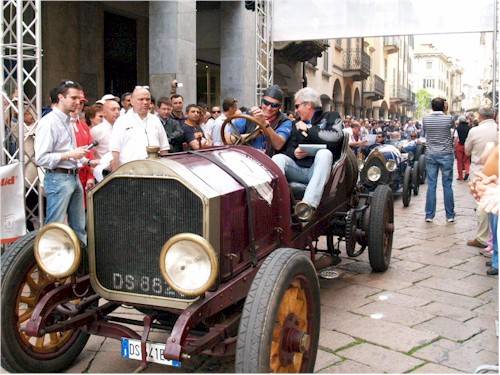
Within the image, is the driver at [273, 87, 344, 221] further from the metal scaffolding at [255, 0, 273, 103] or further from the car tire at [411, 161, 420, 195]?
the metal scaffolding at [255, 0, 273, 103]

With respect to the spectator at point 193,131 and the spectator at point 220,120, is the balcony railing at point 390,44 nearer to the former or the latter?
the spectator at point 220,120

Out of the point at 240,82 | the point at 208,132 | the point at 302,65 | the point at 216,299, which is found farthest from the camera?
the point at 302,65

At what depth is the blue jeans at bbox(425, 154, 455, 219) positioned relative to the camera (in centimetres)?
795

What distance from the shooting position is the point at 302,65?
21078mm

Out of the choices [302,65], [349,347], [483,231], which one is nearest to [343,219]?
[349,347]

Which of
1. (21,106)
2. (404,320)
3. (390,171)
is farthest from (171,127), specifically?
(390,171)

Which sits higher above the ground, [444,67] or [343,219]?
[444,67]

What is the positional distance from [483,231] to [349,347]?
3.58 metres

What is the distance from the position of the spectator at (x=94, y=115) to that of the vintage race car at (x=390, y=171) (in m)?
3.18

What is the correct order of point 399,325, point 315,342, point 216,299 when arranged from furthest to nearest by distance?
1. point 399,325
2. point 315,342
3. point 216,299

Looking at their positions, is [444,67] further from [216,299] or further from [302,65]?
[216,299]

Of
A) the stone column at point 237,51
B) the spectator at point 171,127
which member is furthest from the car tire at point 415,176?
the spectator at point 171,127

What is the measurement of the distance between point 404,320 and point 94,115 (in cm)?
440

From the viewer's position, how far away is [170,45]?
33.3 ft
